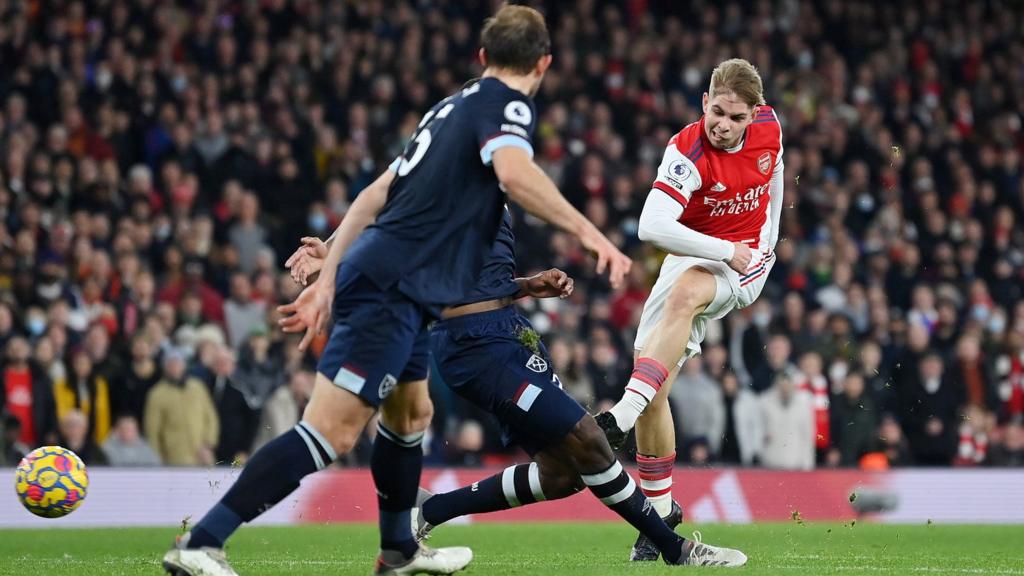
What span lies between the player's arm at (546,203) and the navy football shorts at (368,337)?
0.65 meters

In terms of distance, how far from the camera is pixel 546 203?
5.62 metres

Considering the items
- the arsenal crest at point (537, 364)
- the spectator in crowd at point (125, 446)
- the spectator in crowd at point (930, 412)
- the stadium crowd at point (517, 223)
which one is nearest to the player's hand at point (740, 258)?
the arsenal crest at point (537, 364)

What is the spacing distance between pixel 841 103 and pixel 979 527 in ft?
28.9

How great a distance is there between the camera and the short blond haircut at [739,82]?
780cm

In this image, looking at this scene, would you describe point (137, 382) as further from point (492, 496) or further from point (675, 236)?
point (675, 236)

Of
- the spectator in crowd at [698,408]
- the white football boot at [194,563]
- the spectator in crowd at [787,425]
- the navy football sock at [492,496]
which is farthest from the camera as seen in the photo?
the spectator in crowd at [698,408]

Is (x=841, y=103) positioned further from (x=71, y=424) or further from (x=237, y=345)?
(x=71, y=424)

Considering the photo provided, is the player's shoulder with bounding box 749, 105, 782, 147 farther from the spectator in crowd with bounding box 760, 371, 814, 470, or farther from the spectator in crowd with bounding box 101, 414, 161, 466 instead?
the spectator in crowd with bounding box 101, 414, 161, 466

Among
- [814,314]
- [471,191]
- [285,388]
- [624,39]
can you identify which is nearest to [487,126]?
[471,191]

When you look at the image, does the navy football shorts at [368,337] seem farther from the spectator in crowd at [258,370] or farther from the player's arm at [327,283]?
the spectator in crowd at [258,370]

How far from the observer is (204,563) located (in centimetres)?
551

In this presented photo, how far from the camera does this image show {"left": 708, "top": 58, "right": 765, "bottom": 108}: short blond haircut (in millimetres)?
7801

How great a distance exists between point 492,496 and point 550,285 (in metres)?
1.20

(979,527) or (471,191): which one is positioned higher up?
(471,191)
